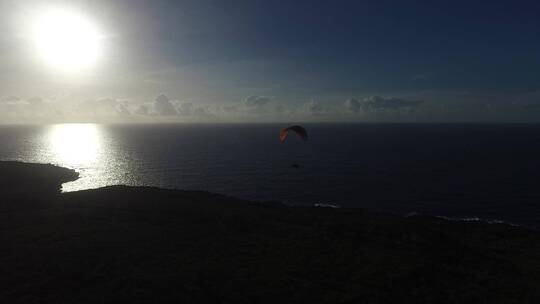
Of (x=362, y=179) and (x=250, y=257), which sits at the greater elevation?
(x=250, y=257)

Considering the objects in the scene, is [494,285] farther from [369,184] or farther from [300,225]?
[369,184]

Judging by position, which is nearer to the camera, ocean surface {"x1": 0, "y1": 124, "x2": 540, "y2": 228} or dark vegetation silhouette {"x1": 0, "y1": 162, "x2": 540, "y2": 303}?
dark vegetation silhouette {"x1": 0, "y1": 162, "x2": 540, "y2": 303}

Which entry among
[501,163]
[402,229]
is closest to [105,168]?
[402,229]

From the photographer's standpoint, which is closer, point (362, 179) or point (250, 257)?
point (250, 257)

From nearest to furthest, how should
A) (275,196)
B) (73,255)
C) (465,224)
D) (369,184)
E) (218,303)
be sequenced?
(218,303)
(73,255)
(465,224)
(275,196)
(369,184)

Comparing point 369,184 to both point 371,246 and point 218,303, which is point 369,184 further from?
point 218,303

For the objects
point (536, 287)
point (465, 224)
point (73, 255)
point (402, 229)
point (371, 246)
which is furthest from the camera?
point (465, 224)

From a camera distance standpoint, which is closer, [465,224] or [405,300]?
[405,300]

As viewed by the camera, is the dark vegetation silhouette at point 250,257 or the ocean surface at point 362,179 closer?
the dark vegetation silhouette at point 250,257
